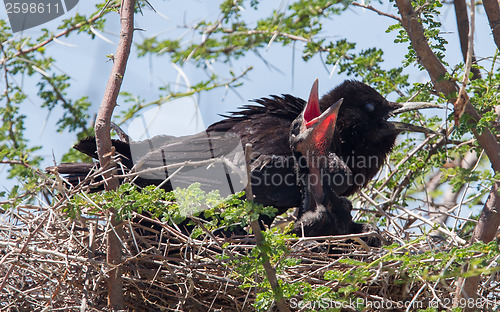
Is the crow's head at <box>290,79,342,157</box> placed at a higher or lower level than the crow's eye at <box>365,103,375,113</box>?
lower

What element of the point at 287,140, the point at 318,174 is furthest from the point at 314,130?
the point at 287,140

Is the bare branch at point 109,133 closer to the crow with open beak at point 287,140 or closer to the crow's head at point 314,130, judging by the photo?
the crow with open beak at point 287,140

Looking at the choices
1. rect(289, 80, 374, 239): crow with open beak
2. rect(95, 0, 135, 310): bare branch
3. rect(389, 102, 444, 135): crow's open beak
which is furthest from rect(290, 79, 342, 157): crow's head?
rect(95, 0, 135, 310): bare branch

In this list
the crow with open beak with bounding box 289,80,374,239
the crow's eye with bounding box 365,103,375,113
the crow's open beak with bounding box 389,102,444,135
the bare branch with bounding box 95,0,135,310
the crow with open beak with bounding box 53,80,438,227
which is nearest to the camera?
the bare branch with bounding box 95,0,135,310

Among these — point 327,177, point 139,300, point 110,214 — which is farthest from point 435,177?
point 110,214

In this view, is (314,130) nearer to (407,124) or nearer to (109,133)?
(407,124)

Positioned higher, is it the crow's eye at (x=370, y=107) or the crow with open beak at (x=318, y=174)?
the crow's eye at (x=370, y=107)

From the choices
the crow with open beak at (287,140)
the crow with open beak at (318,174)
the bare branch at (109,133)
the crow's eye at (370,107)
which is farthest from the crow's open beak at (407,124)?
the bare branch at (109,133)

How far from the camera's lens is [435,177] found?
6.70 meters

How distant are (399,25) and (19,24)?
9.56ft

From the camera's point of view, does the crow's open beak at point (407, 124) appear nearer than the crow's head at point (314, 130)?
No

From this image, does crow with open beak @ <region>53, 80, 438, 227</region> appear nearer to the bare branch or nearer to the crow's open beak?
the crow's open beak

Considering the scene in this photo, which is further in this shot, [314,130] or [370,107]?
[370,107]

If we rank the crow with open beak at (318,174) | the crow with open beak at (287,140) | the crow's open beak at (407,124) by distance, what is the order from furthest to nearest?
1. the crow's open beak at (407,124)
2. the crow with open beak at (287,140)
3. the crow with open beak at (318,174)
